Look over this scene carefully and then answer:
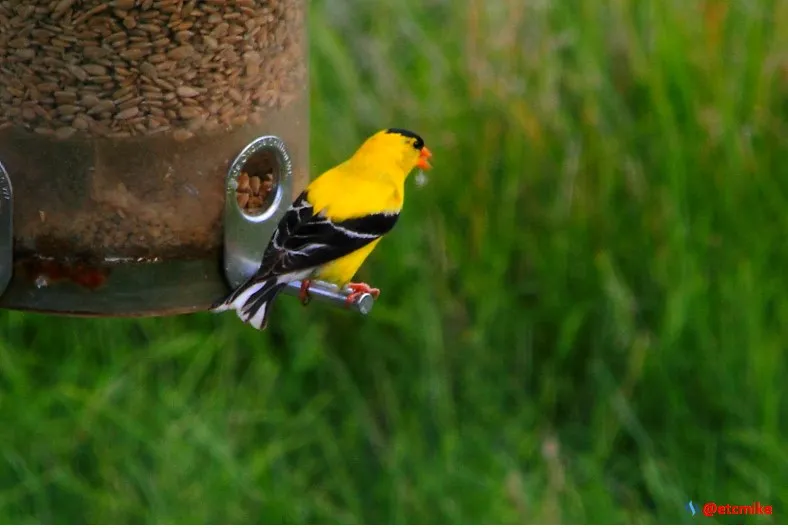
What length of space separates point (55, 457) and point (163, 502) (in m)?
0.37

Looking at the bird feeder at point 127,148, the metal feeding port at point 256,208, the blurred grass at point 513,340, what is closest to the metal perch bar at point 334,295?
the metal feeding port at point 256,208

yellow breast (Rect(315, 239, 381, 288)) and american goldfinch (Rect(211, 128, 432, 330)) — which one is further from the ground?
american goldfinch (Rect(211, 128, 432, 330))

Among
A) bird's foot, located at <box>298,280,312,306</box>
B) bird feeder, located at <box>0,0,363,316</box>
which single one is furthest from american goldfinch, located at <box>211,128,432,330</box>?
bird feeder, located at <box>0,0,363,316</box>

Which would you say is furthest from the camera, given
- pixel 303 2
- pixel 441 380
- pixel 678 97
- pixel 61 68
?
pixel 678 97

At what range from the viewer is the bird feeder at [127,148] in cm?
242

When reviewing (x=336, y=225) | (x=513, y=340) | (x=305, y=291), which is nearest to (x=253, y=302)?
(x=305, y=291)

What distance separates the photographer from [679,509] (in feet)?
11.5

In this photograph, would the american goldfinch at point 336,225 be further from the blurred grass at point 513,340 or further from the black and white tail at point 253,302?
the blurred grass at point 513,340

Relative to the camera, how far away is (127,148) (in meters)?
2.47

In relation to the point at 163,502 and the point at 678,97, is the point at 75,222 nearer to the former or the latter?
the point at 163,502

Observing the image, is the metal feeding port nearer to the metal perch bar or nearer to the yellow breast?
the metal perch bar

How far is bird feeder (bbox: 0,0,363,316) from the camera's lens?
2416 millimetres

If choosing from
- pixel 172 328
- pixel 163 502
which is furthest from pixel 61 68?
pixel 172 328

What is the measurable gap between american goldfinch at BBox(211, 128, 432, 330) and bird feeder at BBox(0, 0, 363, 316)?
104 millimetres
